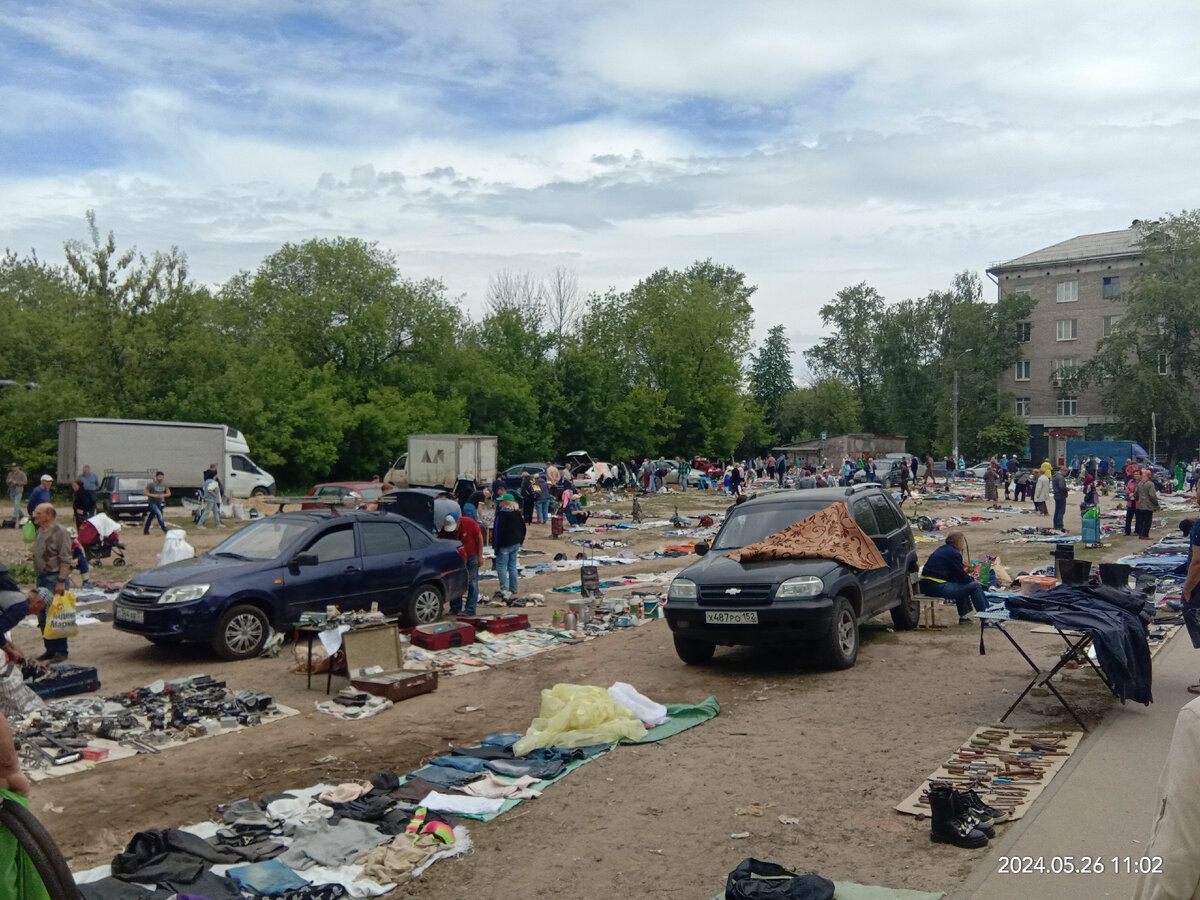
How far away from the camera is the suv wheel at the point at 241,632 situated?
11.0 meters

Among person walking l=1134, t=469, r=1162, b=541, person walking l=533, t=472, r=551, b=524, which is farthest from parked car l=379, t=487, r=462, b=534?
person walking l=1134, t=469, r=1162, b=541

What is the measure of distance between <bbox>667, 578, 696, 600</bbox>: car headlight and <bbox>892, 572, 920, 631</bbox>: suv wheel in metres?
3.55

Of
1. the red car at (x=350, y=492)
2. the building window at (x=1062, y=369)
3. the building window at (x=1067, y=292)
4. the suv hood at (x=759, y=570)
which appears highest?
the building window at (x=1067, y=292)

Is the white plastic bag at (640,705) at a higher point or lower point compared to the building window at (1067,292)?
lower

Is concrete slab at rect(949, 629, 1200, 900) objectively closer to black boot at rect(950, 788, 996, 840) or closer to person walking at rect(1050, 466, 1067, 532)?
black boot at rect(950, 788, 996, 840)

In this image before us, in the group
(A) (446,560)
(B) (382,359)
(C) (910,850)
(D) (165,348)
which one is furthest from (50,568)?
(B) (382,359)

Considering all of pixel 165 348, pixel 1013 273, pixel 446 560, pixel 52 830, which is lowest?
pixel 52 830

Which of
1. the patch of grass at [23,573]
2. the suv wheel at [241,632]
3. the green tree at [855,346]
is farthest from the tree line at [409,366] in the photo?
the suv wheel at [241,632]

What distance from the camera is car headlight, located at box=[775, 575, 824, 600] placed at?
9.76 metres

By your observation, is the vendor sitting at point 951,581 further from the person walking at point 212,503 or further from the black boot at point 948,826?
the person walking at point 212,503

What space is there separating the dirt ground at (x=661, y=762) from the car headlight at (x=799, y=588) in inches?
35.6

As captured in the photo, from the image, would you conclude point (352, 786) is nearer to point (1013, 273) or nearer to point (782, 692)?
point (782, 692)

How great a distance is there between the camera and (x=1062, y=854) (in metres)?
5.20

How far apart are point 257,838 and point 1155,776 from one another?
5900 mm
